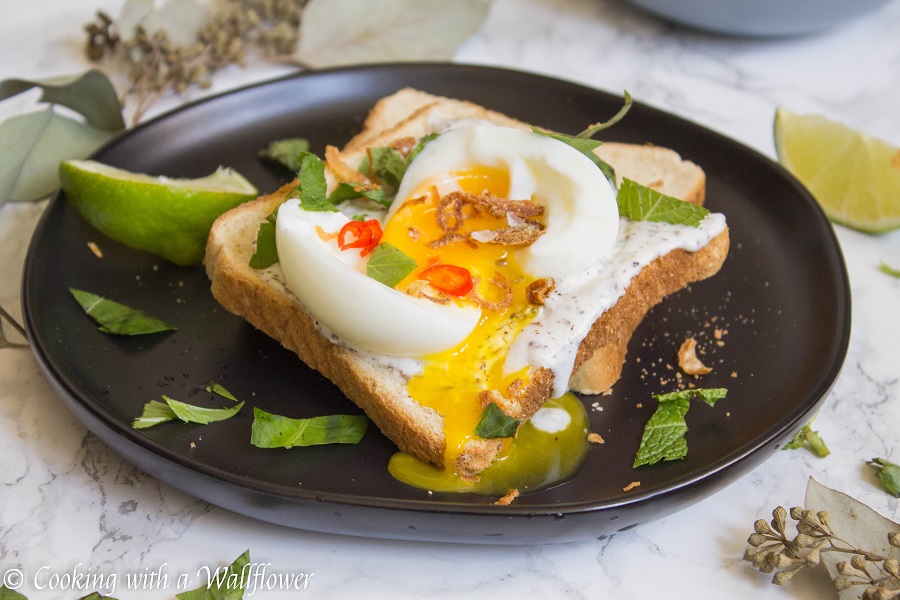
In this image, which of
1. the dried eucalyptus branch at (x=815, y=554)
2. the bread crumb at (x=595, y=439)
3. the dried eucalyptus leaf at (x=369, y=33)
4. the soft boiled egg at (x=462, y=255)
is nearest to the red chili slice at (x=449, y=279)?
the soft boiled egg at (x=462, y=255)

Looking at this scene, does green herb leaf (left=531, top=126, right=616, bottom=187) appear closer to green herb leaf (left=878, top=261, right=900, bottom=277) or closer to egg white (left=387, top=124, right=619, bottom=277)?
egg white (left=387, top=124, right=619, bottom=277)

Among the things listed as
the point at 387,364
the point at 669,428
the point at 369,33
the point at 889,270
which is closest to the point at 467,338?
the point at 387,364

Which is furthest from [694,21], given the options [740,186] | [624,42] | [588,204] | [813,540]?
[813,540]

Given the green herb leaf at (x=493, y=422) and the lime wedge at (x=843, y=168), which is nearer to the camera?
the green herb leaf at (x=493, y=422)

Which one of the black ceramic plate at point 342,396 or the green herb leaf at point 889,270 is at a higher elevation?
the black ceramic plate at point 342,396

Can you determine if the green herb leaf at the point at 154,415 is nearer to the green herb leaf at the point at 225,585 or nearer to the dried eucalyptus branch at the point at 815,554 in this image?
the green herb leaf at the point at 225,585

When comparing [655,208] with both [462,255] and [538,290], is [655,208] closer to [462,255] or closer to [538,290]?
[538,290]
